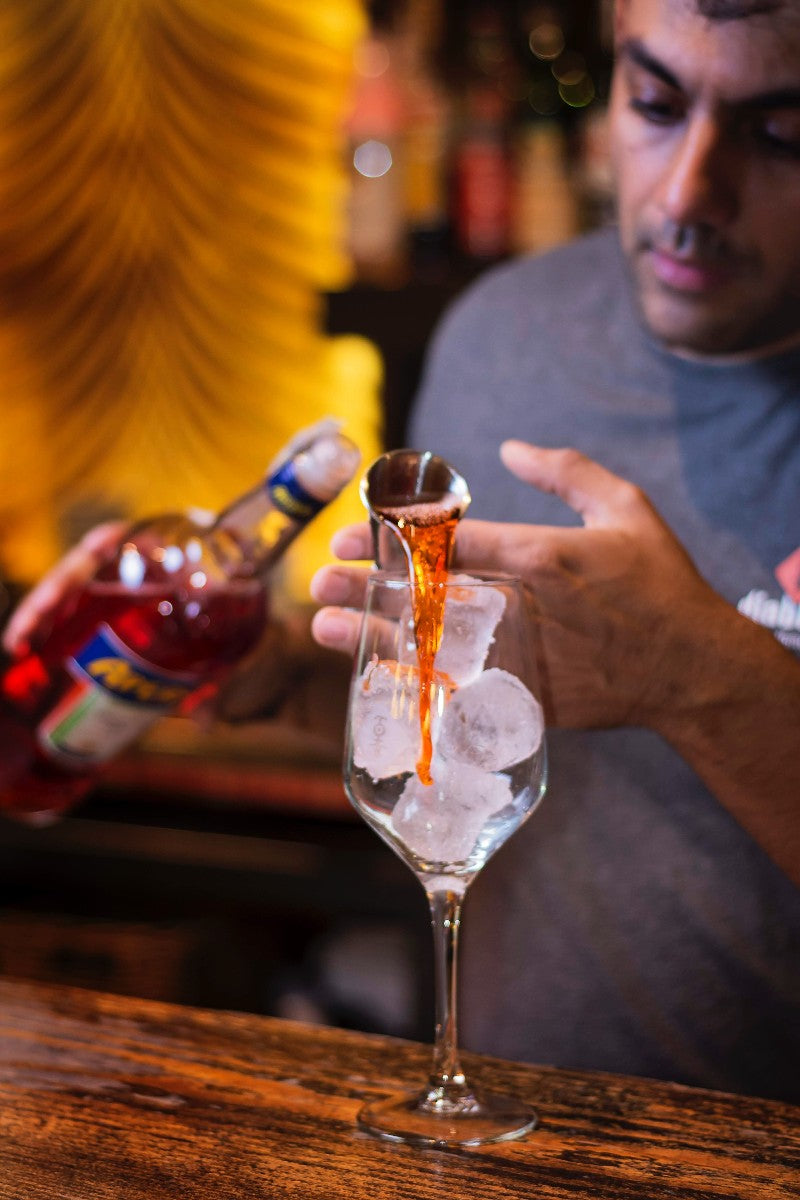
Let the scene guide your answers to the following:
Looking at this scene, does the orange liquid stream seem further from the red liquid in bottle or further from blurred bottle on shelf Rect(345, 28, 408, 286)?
blurred bottle on shelf Rect(345, 28, 408, 286)

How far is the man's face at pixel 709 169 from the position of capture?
1.13 meters

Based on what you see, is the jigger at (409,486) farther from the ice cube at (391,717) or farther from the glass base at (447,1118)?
the glass base at (447,1118)

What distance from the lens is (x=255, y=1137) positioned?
2.60 feet

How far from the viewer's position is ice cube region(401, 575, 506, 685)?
801 millimetres

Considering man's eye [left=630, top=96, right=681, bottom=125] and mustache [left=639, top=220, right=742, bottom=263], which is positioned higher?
man's eye [left=630, top=96, right=681, bottom=125]

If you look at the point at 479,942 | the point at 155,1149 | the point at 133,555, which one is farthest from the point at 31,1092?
the point at 479,942

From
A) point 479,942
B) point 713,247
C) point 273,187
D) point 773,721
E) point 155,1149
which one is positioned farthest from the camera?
point 273,187

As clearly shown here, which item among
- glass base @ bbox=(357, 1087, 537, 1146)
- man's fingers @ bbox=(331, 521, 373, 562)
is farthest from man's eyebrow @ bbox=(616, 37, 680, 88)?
glass base @ bbox=(357, 1087, 537, 1146)

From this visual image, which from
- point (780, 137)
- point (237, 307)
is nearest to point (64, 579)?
point (780, 137)

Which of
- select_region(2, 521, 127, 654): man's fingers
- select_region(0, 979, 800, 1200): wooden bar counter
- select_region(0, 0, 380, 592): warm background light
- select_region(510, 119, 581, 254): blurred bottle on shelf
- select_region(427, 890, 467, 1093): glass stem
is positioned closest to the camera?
select_region(0, 979, 800, 1200): wooden bar counter

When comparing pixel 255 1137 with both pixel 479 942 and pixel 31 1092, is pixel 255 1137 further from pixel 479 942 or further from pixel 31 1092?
pixel 479 942

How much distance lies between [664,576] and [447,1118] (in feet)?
1.35

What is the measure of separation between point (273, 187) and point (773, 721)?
1.88m

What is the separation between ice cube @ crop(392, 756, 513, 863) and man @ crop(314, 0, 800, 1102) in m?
0.20
